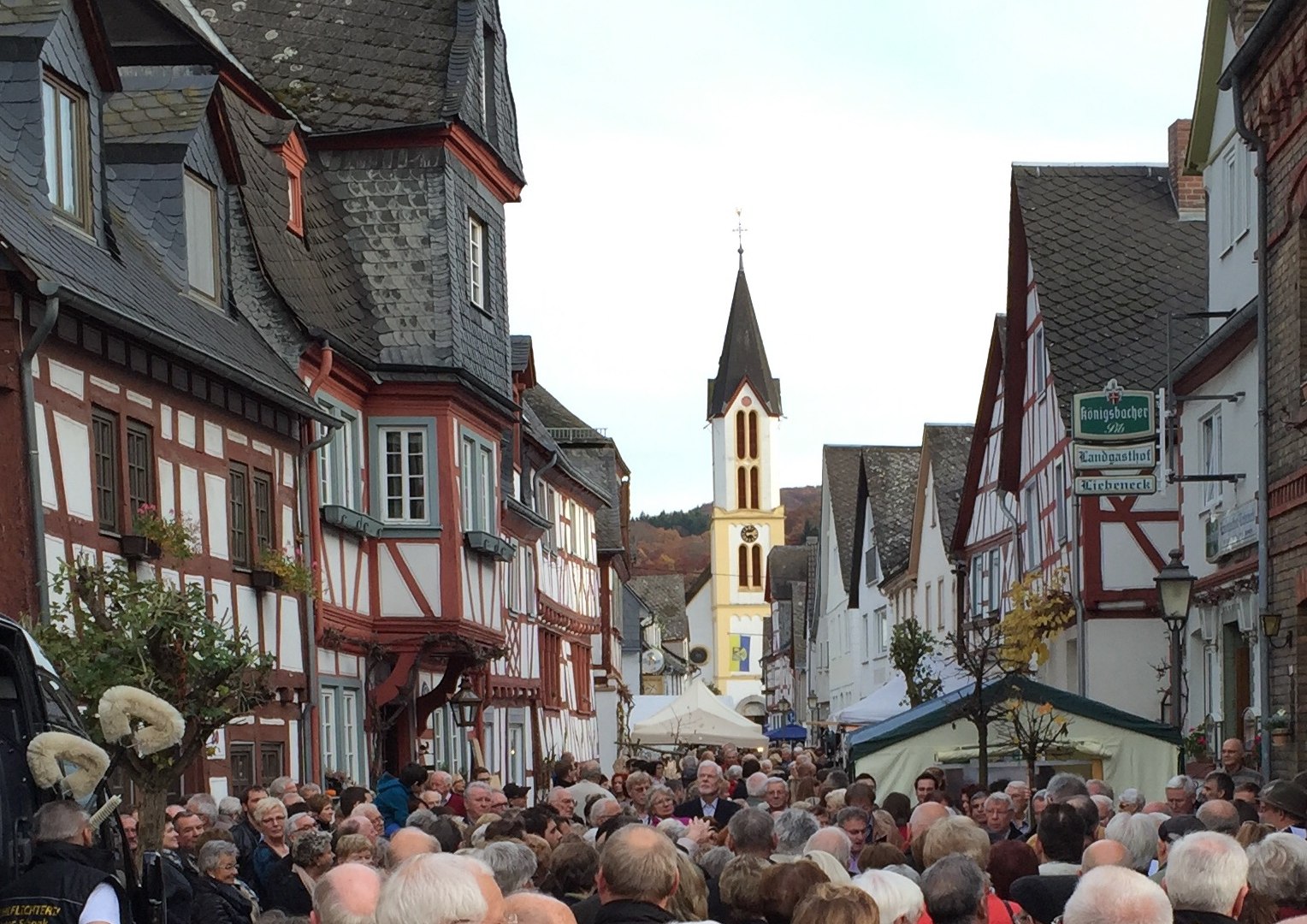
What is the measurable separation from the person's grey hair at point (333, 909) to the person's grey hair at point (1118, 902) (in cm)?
195

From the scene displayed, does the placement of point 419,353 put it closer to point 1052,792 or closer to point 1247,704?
point 1247,704

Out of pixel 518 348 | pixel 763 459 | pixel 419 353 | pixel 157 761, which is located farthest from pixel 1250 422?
pixel 763 459

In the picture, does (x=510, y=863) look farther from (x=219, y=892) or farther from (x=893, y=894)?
(x=893, y=894)

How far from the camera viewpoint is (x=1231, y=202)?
23.7 meters

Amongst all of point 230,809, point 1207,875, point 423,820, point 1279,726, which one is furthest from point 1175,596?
point 1207,875

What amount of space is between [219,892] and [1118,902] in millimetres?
5016

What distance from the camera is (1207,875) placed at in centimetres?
720

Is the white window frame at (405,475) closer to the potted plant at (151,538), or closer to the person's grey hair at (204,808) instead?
the potted plant at (151,538)

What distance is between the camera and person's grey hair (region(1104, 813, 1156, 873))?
402 inches

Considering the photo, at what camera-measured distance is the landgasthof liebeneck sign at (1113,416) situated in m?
25.7

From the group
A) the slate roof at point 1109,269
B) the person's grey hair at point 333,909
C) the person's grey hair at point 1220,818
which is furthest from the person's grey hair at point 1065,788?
the slate roof at point 1109,269

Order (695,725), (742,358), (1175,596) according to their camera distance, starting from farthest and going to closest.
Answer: (742,358)
(695,725)
(1175,596)

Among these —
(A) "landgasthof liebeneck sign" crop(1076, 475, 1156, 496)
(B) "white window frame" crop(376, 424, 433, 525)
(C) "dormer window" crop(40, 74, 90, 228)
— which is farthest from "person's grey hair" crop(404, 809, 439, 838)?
(A) "landgasthof liebeneck sign" crop(1076, 475, 1156, 496)

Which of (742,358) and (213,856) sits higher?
(742,358)
